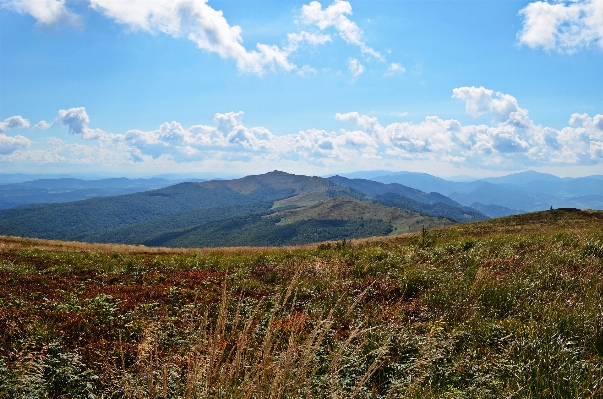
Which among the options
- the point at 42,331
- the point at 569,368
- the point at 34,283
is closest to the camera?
the point at 569,368

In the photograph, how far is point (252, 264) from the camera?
1738 centimetres

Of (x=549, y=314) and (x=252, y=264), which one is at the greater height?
(x=549, y=314)

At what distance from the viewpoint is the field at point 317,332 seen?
451 cm

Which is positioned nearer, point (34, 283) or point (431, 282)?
point (431, 282)

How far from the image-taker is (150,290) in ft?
38.9

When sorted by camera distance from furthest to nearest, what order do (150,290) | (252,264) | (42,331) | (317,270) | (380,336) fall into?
(252,264) < (317,270) < (150,290) < (42,331) < (380,336)

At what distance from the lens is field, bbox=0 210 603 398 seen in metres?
4.51

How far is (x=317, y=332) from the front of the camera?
4.45 meters

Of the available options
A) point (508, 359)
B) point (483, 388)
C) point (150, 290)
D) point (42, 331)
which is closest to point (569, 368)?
point (508, 359)

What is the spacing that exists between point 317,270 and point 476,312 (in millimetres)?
7026

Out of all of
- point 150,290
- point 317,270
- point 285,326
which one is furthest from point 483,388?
point 150,290

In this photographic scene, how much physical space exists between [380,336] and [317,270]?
290 inches

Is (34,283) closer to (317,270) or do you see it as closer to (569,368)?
(317,270)

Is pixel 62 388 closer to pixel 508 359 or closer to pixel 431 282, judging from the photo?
pixel 508 359
